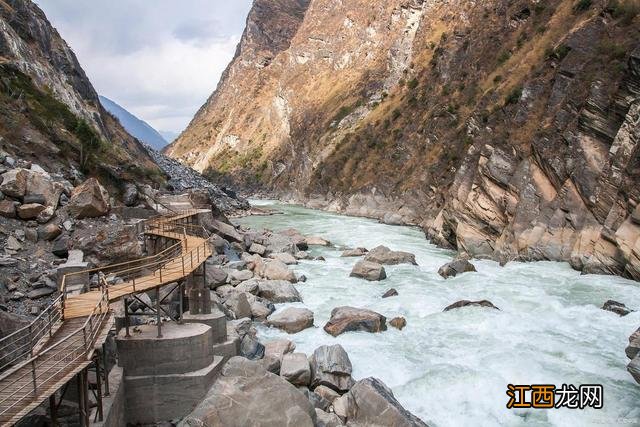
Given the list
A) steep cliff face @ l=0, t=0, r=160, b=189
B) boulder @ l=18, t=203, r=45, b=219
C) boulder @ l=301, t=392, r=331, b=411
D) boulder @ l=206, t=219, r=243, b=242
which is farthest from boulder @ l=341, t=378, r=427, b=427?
boulder @ l=206, t=219, r=243, b=242

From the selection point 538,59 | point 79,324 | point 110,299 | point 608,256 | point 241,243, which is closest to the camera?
point 79,324

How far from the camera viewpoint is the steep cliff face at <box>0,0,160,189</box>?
25031mm

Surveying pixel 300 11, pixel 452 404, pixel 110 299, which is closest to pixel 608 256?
pixel 452 404

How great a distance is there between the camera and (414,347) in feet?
53.4

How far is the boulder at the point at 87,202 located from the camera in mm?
19922

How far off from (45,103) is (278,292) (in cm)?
2401

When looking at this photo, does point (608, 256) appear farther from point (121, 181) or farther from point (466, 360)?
point (121, 181)

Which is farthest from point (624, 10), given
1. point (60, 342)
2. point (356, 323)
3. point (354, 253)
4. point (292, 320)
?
point (60, 342)

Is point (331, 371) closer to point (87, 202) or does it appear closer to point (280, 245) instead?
point (87, 202)

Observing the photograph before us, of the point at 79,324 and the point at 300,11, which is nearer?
the point at 79,324

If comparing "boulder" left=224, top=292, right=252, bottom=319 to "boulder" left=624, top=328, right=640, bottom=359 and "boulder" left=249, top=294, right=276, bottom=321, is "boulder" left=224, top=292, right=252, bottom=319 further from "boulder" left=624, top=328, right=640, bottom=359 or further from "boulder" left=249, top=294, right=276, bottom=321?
"boulder" left=624, top=328, right=640, bottom=359

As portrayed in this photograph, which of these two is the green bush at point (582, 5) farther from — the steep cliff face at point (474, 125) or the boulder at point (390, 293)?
the boulder at point (390, 293)

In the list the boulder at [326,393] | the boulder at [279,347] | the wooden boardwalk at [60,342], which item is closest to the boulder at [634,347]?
the boulder at [326,393]

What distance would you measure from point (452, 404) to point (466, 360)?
2.34m
